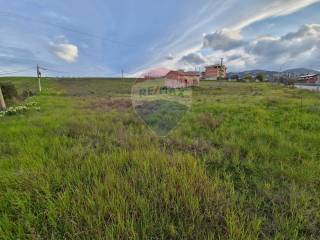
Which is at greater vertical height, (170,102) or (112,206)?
(170,102)

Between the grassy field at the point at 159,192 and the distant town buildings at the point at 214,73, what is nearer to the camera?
the grassy field at the point at 159,192

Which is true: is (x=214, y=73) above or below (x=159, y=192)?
above

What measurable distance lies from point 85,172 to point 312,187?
324cm

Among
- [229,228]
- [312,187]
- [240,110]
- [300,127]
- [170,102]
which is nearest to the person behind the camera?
[229,228]

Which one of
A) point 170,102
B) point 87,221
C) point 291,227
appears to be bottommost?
point 291,227

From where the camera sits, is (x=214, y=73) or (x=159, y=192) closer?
(x=159, y=192)

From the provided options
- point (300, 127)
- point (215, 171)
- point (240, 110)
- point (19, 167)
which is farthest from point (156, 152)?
point (240, 110)

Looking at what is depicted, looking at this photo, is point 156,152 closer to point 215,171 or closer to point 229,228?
point 215,171

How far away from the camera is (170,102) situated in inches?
333

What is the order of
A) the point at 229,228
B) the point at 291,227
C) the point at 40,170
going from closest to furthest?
1. the point at 229,228
2. the point at 291,227
3. the point at 40,170

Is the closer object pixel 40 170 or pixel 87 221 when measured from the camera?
pixel 87 221

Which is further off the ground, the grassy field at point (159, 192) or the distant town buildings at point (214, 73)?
the distant town buildings at point (214, 73)

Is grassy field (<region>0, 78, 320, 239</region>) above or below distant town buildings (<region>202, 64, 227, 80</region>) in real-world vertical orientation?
below

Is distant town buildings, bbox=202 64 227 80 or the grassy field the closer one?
the grassy field
